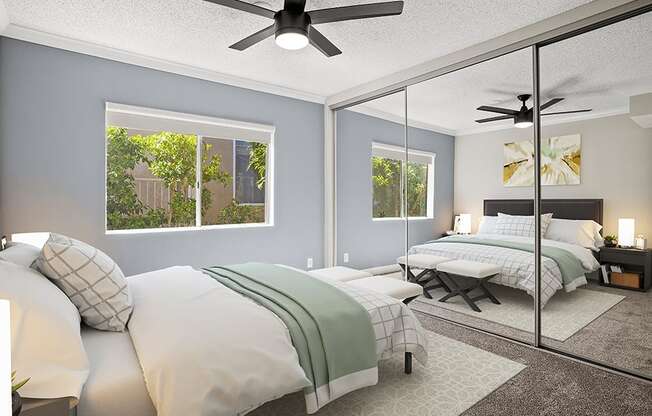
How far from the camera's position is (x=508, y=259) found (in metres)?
3.11

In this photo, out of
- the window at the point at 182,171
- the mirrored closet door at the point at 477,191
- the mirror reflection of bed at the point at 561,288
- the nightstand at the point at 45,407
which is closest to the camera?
the nightstand at the point at 45,407

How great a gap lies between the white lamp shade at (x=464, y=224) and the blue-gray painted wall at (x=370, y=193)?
114 mm

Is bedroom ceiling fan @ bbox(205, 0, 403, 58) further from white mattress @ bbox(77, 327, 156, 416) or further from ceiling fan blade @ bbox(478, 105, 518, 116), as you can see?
white mattress @ bbox(77, 327, 156, 416)

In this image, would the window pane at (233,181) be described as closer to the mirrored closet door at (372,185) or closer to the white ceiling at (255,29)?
the white ceiling at (255,29)

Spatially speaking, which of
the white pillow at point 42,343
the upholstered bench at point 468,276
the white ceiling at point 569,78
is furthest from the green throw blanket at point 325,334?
the white ceiling at point 569,78

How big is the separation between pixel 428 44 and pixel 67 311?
130 inches

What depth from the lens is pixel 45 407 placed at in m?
1.15

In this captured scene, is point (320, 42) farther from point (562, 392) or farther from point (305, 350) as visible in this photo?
point (562, 392)

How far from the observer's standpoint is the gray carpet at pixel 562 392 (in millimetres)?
1989

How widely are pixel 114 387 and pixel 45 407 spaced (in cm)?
23

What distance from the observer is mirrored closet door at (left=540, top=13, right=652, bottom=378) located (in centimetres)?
244

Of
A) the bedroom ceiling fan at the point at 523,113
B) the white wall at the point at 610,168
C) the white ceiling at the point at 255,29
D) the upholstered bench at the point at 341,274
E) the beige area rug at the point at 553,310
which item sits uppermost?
the white ceiling at the point at 255,29

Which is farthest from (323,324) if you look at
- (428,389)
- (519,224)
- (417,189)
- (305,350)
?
(417,189)

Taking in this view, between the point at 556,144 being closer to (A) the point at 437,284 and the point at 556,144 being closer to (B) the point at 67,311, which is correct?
(A) the point at 437,284
